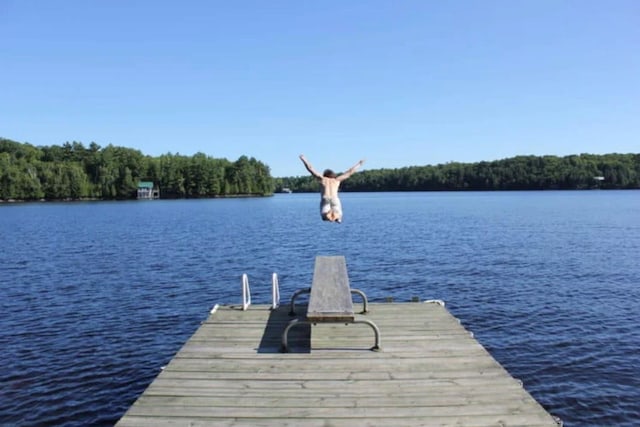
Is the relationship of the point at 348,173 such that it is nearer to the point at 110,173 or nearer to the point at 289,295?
the point at 289,295

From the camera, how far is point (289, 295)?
21.4m

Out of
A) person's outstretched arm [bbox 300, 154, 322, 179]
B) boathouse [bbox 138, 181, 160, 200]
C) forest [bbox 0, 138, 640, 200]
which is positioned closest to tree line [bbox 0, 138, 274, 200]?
forest [bbox 0, 138, 640, 200]

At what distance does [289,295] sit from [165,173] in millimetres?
160599

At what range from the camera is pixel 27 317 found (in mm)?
18375

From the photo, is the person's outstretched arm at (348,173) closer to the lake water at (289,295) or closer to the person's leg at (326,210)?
the person's leg at (326,210)

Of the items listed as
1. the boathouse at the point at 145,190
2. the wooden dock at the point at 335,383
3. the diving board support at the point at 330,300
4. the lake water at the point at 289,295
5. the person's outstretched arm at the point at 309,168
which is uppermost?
the boathouse at the point at 145,190

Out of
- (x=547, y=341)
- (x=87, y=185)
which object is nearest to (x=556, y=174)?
(x=87, y=185)

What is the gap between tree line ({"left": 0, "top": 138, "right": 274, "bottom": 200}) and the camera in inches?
5315

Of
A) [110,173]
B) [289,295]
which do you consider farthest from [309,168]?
[110,173]

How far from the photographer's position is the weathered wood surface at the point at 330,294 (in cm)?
848

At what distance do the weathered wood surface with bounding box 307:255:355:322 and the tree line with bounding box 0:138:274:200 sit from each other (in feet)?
471

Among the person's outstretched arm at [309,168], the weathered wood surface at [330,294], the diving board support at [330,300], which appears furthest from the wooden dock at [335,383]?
the person's outstretched arm at [309,168]

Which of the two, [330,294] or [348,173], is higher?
[348,173]

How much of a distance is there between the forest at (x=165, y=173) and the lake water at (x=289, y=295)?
106 m
